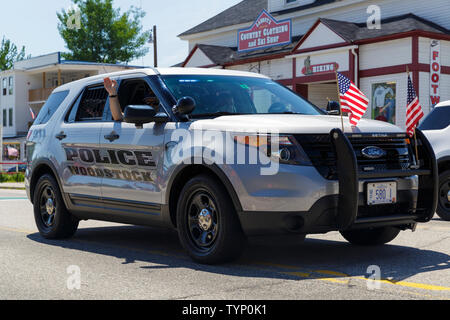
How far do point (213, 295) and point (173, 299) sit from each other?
0.31 meters

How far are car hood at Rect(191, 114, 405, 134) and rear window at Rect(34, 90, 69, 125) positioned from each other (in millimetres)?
3032

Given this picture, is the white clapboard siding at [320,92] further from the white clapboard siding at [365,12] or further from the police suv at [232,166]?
the police suv at [232,166]

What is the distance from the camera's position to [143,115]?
656 centimetres

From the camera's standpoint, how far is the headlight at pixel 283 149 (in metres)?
5.69

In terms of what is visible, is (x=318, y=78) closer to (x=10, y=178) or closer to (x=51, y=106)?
(x=10, y=178)

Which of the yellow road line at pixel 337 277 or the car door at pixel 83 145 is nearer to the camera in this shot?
the yellow road line at pixel 337 277

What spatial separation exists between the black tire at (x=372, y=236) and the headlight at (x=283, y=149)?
1896 millimetres

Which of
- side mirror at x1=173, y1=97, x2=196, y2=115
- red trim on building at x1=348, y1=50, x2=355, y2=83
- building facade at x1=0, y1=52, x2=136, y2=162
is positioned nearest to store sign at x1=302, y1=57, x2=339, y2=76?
red trim on building at x1=348, y1=50, x2=355, y2=83

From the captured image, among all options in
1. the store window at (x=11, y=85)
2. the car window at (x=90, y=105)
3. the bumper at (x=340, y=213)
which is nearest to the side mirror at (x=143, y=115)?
the car window at (x=90, y=105)

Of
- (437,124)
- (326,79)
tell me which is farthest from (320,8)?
(437,124)

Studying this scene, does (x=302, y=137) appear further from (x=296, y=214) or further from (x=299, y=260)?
(x=299, y=260)

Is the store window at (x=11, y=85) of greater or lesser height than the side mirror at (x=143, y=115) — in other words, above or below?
above

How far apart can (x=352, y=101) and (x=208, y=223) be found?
6.69 ft

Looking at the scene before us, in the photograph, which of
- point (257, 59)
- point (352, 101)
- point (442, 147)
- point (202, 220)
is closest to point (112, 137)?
point (202, 220)
